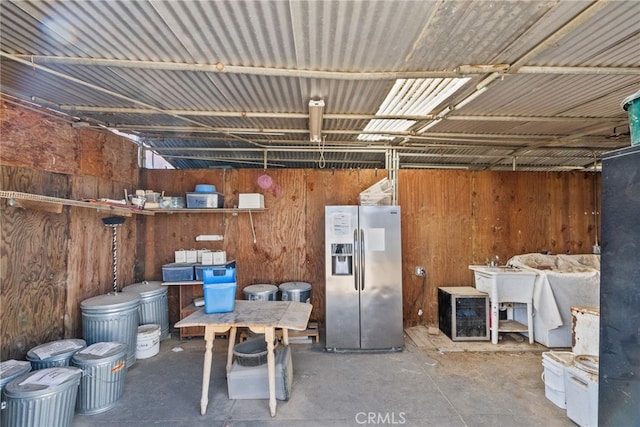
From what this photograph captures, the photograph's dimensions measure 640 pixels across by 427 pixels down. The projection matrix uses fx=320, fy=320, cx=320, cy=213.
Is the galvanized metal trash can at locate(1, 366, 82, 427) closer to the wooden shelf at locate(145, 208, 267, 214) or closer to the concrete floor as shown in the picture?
the concrete floor

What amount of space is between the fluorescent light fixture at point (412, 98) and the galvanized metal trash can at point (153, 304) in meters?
3.40

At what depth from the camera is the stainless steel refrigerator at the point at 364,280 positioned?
156 inches

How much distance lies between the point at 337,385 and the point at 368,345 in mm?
917

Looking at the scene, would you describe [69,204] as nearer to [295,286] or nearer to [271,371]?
[271,371]

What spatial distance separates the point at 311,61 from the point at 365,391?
2.93m

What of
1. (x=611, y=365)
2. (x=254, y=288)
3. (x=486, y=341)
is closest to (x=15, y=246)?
(x=254, y=288)

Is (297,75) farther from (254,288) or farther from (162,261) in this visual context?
(162,261)

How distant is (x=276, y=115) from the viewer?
3.48 metres

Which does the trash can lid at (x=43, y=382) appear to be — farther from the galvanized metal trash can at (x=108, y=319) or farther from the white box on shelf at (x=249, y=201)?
the white box on shelf at (x=249, y=201)

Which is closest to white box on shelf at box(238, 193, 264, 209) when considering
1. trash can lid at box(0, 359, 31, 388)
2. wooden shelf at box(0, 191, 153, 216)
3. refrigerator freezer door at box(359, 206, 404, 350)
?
refrigerator freezer door at box(359, 206, 404, 350)

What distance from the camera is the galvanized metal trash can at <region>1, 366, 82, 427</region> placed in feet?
7.04

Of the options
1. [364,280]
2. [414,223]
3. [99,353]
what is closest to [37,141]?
[99,353]

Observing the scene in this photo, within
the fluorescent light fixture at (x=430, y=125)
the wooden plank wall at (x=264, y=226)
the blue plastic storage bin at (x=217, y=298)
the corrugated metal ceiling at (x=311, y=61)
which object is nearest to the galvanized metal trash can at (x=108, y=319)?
the blue plastic storage bin at (x=217, y=298)

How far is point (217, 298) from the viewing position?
2854 millimetres
